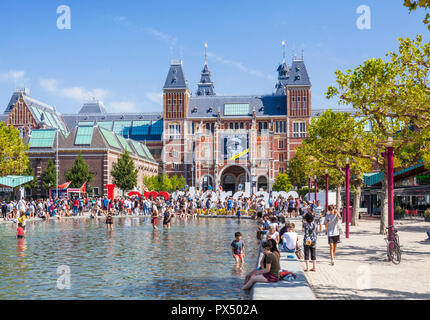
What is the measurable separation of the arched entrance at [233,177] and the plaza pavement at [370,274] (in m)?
79.7

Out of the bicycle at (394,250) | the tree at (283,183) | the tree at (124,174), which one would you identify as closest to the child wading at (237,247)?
the bicycle at (394,250)

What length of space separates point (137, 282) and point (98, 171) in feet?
195

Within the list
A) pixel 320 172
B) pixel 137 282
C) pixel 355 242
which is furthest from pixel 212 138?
pixel 137 282

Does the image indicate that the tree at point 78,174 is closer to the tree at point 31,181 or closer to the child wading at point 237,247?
the tree at point 31,181

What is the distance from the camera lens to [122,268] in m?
14.4

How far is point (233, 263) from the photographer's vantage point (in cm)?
1547

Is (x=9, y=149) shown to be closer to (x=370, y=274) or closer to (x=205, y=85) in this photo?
(x=370, y=274)

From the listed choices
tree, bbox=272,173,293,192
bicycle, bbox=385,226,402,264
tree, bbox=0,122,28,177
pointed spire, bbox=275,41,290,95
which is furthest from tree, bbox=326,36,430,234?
pointed spire, bbox=275,41,290,95

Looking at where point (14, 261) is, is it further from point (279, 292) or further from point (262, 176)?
point (262, 176)

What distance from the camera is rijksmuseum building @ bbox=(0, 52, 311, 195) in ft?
314

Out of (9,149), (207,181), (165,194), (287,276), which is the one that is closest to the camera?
(287,276)

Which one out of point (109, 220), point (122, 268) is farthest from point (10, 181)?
point (122, 268)

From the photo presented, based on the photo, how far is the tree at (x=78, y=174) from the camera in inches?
2557

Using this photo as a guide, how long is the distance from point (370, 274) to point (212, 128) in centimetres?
9247
